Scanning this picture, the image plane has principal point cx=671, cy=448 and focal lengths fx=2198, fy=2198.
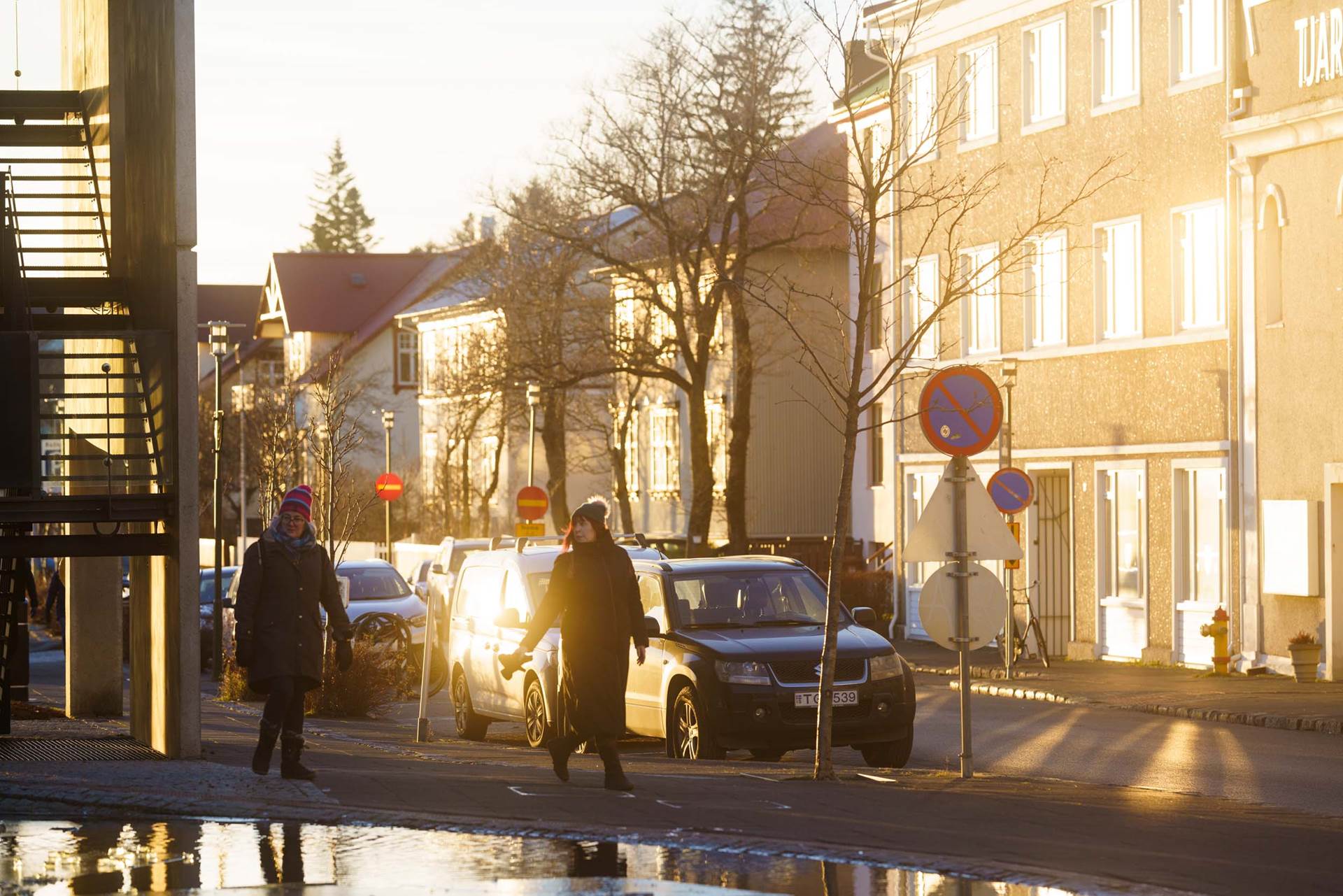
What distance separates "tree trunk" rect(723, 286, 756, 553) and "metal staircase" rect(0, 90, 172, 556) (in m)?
22.9

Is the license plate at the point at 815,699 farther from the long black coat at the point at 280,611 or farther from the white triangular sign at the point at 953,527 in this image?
the long black coat at the point at 280,611

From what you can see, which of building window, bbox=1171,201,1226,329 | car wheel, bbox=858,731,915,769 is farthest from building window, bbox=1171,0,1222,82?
car wheel, bbox=858,731,915,769

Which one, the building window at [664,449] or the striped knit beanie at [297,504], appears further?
the building window at [664,449]

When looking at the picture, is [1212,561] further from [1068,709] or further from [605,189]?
[605,189]

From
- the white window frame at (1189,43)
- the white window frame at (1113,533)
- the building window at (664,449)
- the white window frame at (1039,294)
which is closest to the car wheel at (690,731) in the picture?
the white window frame at (1113,533)

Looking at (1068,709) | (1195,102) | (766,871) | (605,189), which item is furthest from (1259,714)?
(605,189)

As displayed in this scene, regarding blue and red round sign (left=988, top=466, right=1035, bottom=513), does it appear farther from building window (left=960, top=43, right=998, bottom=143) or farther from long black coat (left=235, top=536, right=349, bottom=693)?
long black coat (left=235, top=536, right=349, bottom=693)

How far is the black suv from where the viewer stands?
1670 cm

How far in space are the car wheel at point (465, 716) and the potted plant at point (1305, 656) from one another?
10837 mm

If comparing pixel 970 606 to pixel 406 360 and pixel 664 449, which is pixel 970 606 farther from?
pixel 406 360

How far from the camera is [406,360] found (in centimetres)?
9556

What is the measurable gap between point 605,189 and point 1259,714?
79.4ft

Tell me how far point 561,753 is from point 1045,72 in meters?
23.6

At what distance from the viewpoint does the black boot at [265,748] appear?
1388cm
